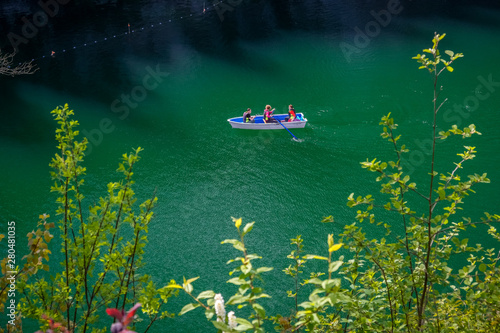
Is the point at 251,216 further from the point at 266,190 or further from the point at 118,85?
the point at 118,85

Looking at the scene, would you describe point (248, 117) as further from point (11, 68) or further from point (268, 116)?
point (11, 68)

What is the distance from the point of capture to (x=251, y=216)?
28.6 feet

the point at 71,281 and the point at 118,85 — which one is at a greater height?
the point at 71,281

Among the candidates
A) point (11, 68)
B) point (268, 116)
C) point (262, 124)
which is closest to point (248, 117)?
point (262, 124)

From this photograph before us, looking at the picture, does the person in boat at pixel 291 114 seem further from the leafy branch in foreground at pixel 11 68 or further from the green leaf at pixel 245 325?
the green leaf at pixel 245 325

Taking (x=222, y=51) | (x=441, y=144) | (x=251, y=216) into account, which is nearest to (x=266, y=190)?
(x=251, y=216)

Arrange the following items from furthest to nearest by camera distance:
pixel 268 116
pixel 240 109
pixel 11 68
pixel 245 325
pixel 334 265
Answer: pixel 11 68
pixel 240 109
pixel 268 116
pixel 334 265
pixel 245 325

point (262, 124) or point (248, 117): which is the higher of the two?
point (248, 117)

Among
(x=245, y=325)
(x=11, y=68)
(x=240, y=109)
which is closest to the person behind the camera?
(x=245, y=325)

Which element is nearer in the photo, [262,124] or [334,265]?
[334,265]

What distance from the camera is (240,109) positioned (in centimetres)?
1282

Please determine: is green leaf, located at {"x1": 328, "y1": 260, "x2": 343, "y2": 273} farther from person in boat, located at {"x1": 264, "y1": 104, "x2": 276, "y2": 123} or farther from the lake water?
person in boat, located at {"x1": 264, "y1": 104, "x2": 276, "y2": 123}

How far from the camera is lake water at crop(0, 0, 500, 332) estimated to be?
338 inches

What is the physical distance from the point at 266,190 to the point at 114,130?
15.6 feet
